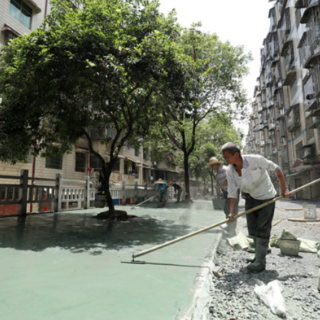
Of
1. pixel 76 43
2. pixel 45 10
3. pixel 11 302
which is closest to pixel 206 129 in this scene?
pixel 45 10

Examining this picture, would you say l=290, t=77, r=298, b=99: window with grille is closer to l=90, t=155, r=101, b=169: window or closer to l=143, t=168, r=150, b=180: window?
l=143, t=168, r=150, b=180: window

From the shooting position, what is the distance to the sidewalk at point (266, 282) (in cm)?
227

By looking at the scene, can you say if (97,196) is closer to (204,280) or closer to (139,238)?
(139,238)

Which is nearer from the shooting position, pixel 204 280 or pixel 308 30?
pixel 204 280

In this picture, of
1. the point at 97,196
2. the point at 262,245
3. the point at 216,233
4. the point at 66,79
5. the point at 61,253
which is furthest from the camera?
the point at 97,196

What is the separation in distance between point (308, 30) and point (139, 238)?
21072 mm

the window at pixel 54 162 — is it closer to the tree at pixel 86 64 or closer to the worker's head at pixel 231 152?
the tree at pixel 86 64

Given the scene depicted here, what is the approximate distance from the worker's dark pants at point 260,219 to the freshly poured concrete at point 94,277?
3.13ft

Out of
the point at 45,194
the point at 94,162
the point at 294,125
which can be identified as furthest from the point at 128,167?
the point at 294,125

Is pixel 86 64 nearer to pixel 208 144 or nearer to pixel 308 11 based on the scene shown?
pixel 308 11

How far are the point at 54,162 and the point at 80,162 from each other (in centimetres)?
261

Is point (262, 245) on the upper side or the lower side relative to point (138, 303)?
upper

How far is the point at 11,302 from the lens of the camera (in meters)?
2.22

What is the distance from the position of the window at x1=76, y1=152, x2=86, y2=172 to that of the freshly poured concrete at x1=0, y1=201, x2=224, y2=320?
44.9 ft
